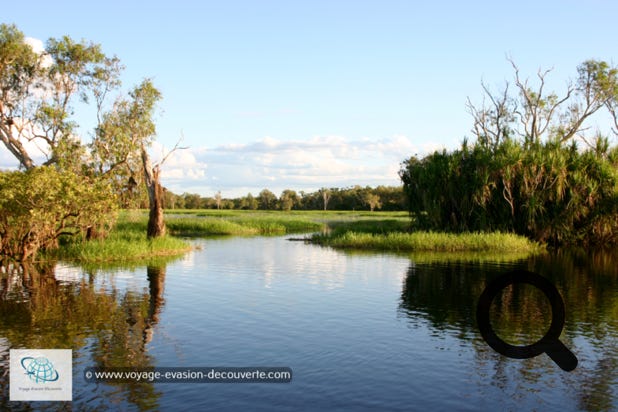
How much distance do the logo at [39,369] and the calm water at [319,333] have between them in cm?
49

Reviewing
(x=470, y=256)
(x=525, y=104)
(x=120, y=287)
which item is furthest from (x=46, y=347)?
(x=525, y=104)

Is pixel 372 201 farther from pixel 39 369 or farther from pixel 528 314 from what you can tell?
pixel 39 369

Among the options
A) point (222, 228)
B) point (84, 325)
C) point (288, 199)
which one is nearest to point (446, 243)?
point (222, 228)

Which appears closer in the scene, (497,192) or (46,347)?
(46,347)

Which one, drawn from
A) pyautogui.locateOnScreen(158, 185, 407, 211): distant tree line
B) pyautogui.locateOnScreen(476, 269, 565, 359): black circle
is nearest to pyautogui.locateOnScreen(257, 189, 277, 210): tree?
pyautogui.locateOnScreen(158, 185, 407, 211): distant tree line

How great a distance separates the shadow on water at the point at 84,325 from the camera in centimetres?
1141

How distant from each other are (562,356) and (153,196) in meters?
30.5

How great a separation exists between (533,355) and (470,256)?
24.1 meters

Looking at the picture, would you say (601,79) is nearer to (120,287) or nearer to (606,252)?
(606,252)

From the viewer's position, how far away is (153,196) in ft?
129

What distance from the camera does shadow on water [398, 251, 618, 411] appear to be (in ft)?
42.1

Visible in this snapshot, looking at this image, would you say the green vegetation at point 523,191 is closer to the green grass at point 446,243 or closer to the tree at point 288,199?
the green grass at point 446,243

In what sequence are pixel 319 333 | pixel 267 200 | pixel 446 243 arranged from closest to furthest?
1. pixel 319 333
2. pixel 446 243
3. pixel 267 200

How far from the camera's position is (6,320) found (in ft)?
58.0
